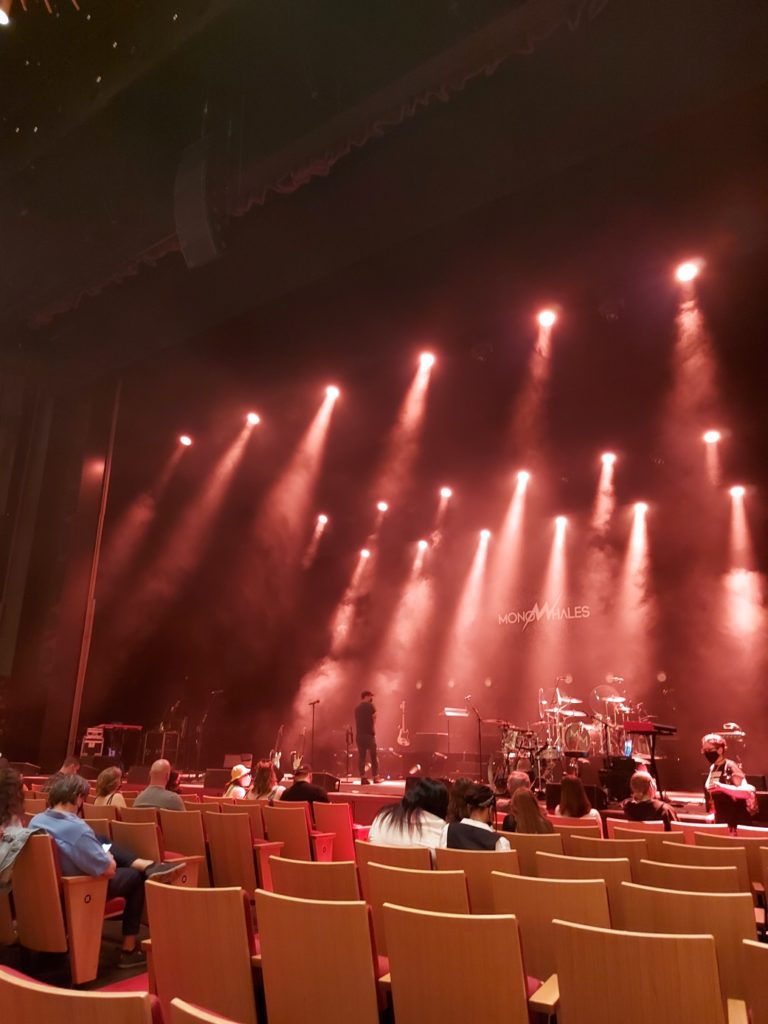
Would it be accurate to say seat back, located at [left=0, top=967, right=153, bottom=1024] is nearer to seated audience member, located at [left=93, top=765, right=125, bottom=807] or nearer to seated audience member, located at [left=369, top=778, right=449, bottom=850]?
seated audience member, located at [left=369, top=778, right=449, bottom=850]

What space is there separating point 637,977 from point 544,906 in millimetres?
721

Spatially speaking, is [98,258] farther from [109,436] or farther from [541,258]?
[541,258]

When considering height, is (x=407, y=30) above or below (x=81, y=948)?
above

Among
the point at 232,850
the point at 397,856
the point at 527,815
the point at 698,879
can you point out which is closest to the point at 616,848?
the point at 698,879

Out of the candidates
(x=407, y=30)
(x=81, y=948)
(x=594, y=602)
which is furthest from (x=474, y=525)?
(x=81, y=948)

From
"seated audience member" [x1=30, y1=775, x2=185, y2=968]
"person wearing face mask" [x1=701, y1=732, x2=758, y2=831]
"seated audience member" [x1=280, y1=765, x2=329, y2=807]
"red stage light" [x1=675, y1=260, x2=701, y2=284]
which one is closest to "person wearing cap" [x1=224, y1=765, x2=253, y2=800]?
"seated audience member" [x1=280, y1=765, x2=329, y2=807]

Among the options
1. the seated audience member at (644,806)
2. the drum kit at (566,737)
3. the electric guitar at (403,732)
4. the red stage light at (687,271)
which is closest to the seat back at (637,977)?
the seated audience member at (644,806)

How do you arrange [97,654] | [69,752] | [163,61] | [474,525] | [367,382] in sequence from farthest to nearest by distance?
[474,525], [97,654], [367,382], [69,752], [163,61]

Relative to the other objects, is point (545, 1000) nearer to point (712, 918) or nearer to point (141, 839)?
point (712, 918)

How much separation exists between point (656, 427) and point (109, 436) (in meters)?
8.73

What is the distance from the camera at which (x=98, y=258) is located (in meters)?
8.08

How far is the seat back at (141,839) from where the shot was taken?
3.92 metres

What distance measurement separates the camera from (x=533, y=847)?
11.5 feet

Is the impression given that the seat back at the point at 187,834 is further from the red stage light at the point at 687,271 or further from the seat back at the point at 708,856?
the red stage light at the point at 687,271
